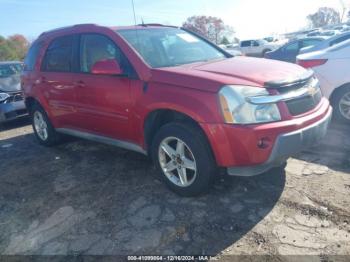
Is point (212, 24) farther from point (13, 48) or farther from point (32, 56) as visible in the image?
point (32, 56)

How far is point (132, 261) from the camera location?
2.60 meters

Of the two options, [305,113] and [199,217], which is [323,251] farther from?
[305,113]

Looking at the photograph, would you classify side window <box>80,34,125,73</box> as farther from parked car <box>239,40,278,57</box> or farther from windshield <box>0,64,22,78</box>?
parked car <box>239,40,278,57</box>

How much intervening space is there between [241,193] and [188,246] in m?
Answer: 0.98

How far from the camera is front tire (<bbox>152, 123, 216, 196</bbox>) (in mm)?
3135

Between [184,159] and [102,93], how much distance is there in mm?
1378

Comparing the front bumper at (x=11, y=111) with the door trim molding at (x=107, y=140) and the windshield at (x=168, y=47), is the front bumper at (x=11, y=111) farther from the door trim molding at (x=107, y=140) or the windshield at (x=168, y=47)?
the windshield at (x=168, y=47)

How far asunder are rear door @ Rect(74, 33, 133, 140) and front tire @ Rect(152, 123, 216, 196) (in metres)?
0.59

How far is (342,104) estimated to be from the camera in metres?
5.19

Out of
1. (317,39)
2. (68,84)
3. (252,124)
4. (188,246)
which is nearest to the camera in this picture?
(188,246)

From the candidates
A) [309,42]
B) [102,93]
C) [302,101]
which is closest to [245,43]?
[309,42]

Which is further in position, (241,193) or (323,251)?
(241,193)

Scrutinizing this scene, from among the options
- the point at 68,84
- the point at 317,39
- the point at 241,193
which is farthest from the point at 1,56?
the point at 241,193

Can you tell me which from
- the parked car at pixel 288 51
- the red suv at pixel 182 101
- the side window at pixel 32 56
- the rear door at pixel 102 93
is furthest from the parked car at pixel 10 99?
the parked car at pixel 288 51
